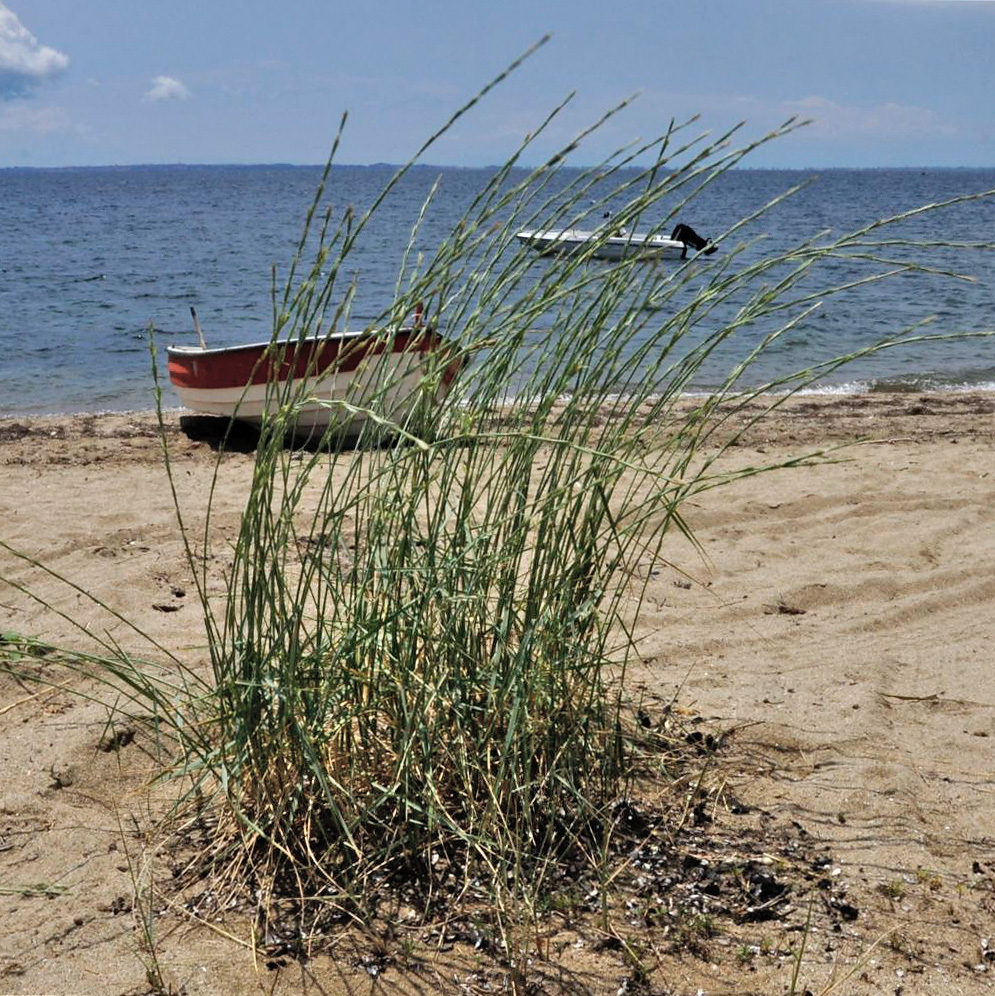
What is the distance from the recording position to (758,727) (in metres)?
2.84

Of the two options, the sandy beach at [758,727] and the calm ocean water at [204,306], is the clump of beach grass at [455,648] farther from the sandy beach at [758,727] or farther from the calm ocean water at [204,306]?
the calm ocean water at [204,306]

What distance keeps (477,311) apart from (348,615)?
646 millimetres

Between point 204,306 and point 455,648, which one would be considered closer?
point 455,648

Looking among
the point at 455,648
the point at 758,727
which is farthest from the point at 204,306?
the point at 455,648

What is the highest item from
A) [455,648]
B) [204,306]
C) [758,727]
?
[455,648]

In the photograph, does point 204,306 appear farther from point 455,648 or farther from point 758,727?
point 455,648

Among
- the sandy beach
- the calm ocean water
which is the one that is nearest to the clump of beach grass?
the sandy beach

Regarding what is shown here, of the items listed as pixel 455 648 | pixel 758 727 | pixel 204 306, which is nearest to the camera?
pixel 455 648

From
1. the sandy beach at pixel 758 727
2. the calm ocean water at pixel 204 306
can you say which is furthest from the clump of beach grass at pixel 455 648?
the calm ocean water at pixel 204 306

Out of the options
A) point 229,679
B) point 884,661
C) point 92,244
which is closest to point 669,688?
point 884,661

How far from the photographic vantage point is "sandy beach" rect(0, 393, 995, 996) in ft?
6.52

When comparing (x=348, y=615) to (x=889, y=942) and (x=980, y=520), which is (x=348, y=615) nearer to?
(x=889, y=942)

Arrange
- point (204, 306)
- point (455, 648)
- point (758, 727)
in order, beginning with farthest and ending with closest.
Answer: point (204, 306) < point (758, 727) < point (455, 648)

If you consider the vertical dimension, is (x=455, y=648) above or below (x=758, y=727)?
above
